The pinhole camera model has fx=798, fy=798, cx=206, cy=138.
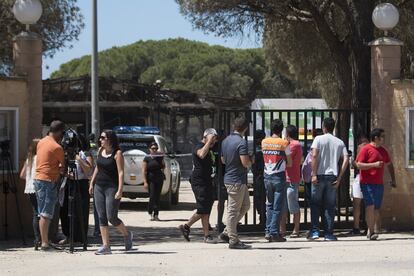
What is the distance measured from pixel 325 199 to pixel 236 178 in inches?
71.5

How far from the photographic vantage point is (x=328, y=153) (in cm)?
1259

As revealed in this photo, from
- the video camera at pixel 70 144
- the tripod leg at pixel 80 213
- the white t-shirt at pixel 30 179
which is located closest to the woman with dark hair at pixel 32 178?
the white t-shirt at pixel 30 179

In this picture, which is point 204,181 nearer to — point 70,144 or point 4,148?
point 70,144

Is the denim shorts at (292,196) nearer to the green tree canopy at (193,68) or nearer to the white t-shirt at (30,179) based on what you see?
the white t-shirt at (30,179)

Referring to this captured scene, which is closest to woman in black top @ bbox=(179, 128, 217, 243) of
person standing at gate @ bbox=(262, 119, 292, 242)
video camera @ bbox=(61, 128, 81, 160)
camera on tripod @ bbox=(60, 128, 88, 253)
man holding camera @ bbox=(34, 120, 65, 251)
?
person standing at gate @ bbox=(262, 119, 292, 242)

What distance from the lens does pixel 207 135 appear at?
39.9 feet

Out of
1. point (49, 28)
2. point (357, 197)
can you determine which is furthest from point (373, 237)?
point (49, 28)

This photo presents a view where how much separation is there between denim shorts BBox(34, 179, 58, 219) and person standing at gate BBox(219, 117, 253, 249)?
8.29 ft

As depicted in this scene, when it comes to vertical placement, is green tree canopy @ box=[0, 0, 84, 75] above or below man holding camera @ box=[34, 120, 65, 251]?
above

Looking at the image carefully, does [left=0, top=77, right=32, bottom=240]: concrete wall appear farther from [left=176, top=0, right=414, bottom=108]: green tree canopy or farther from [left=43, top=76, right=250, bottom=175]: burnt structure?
[left=43, top=76, right=250, bottom=175]: burnt structure

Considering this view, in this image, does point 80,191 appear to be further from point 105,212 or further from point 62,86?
point 62,86

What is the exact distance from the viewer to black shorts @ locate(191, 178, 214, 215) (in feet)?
39.9

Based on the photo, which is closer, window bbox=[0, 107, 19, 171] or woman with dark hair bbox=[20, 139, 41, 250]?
woman with dark hair bbox=[20, 139, 41, 250]

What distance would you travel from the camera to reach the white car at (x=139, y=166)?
18.9 meters
